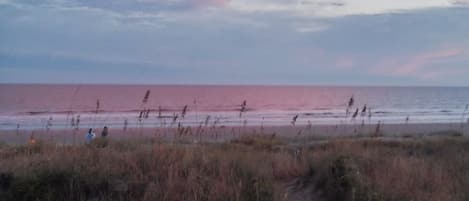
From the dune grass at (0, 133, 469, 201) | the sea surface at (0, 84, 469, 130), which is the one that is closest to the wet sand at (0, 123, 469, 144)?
the sea surface at (0, 84, 469, 130)

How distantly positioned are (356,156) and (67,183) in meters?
4.85

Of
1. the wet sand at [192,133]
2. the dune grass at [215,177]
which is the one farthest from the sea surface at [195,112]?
the dune grass at [215,177]

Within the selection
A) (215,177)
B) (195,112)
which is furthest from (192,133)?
(195,112)

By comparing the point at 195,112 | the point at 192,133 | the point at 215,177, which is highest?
the point at 195,112

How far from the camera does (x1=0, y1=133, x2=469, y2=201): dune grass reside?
6703 millimetres

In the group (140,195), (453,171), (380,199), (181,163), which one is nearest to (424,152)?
(453,171)

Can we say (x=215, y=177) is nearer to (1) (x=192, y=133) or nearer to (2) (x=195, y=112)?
(1) (x=192, y=133)

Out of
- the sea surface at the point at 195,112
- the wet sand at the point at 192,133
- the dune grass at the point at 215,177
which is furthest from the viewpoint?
the sea surface at the point at 195,112

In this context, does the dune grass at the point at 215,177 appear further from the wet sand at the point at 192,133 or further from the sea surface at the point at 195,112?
the wet sand at the point at 192,133

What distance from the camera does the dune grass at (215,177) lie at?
22.0 ft

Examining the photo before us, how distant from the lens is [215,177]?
7234mm

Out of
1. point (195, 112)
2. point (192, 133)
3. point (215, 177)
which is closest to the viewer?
point (215, 177)

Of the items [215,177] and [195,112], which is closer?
[215,177]

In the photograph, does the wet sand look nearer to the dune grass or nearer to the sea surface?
the sea surface
